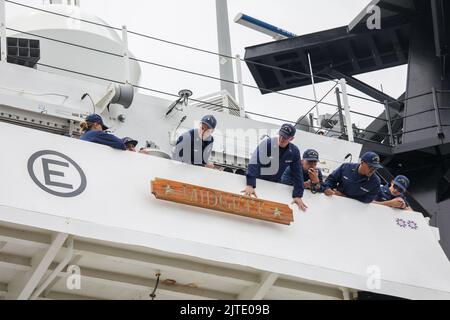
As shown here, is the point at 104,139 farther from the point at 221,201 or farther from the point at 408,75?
the point at 408,75

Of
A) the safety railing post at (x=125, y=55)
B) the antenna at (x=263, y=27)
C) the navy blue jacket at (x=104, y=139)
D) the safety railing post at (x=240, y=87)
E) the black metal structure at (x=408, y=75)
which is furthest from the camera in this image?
the antenna at (x=263, y=27)

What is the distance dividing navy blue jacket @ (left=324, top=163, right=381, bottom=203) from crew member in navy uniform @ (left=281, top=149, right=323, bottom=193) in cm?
16

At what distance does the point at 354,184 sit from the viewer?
7.66m

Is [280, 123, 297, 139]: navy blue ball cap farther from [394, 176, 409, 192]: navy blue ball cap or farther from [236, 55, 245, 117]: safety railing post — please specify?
[236, 55, 245, 117]: safety railing post

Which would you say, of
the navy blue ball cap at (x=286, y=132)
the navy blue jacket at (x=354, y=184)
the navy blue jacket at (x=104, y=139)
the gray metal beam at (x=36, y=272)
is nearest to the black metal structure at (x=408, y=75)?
the navy blue jacket at (x=354, y=184)

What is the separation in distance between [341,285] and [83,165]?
7.33 ft

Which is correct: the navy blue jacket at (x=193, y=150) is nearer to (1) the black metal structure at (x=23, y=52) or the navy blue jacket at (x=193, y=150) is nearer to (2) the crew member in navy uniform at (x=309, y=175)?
(2) the crew member in navy uniform at (x=309, y=175)

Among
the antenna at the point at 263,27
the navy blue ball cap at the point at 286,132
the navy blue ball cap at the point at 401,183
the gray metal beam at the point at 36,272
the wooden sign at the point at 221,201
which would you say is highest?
the antenna at the point at 263,27

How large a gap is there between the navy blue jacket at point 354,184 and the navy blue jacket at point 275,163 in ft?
1.50

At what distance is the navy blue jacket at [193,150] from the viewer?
697 cm

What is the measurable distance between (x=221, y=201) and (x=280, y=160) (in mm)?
1002
